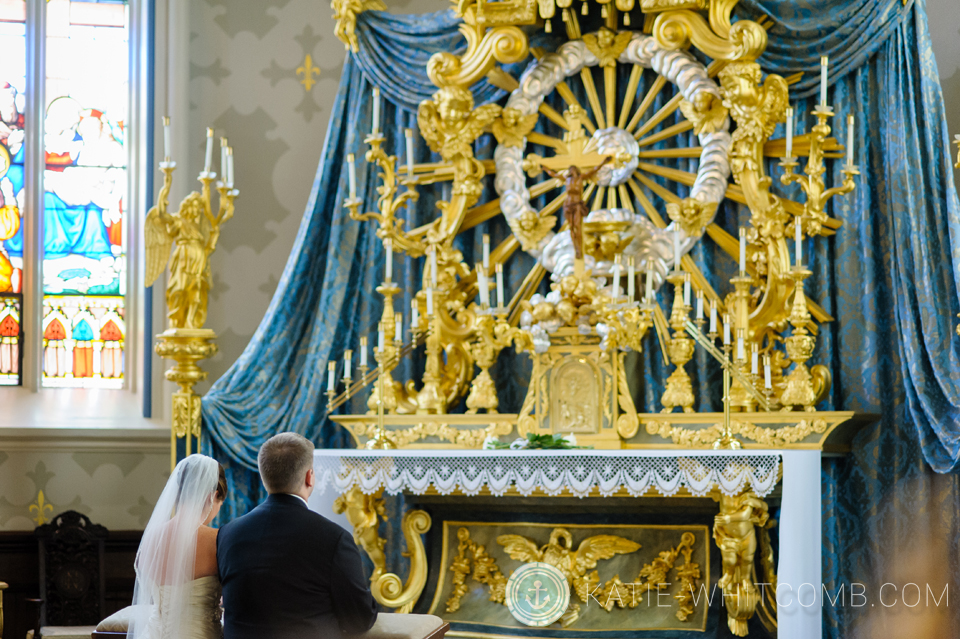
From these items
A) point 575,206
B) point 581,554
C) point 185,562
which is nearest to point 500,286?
point 575,206

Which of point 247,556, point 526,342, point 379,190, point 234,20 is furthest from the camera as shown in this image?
point 234,20

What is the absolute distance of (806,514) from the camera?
17.8 feet

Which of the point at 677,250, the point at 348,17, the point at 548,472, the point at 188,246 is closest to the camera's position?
the point at 548,472

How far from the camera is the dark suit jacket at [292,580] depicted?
11.0 feet

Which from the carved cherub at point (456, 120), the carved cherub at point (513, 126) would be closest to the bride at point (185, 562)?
the carved cherub at point (456, 120)

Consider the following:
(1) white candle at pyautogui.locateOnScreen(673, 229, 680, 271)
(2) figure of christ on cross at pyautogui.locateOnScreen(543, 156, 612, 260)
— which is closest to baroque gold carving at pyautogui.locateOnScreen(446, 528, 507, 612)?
(2) figure of christ on cross at pyautogui.locateOnScreen(543, 156, 612, 260)

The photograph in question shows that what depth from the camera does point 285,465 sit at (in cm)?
343

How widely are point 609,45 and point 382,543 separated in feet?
10.2

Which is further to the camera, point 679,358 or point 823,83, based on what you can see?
point 679,358

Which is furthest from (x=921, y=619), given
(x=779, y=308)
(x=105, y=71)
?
(x=105, y=71)

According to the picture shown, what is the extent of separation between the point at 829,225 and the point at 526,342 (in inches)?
67.5

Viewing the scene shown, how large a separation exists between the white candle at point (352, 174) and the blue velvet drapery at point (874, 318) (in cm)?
97

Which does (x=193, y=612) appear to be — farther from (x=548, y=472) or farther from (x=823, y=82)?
(x=823, y=82)

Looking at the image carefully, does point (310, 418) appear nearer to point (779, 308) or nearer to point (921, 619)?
point (779, 308)
